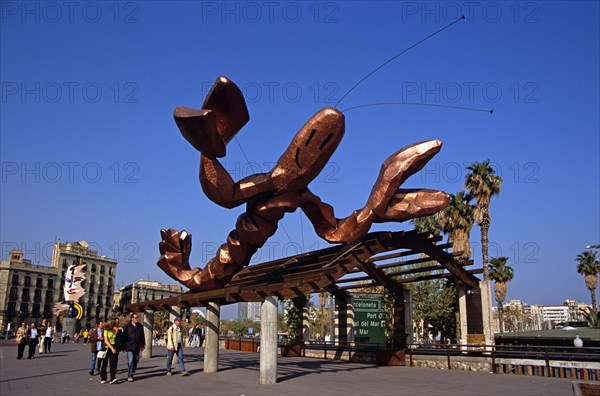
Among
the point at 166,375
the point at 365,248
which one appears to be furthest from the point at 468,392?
the point at 166,375

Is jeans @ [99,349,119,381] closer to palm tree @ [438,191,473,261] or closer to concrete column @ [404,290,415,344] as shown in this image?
concrete column @ [404,290,415,344]

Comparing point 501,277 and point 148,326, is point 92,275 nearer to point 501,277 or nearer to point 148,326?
point 501,277

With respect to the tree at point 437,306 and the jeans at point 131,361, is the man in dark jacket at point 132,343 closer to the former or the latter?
the jeans at point 131,361

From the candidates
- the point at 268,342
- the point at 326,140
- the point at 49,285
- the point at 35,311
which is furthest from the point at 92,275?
the point at 326,140

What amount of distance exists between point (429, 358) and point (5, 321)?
8948 cm

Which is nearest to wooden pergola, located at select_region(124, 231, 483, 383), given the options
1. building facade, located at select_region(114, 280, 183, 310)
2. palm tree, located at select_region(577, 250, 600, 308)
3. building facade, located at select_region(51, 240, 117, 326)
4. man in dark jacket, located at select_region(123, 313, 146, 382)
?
man in dark jacket, located at select_region(123, 313, 146, 382)

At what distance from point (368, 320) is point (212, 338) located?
1109 cm

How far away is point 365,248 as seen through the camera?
16062 millimetres

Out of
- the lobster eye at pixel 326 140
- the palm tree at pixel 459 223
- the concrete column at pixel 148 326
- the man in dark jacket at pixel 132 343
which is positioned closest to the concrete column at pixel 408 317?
the lobster eye at pixel 326 140

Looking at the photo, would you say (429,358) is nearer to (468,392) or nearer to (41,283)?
(468,392)

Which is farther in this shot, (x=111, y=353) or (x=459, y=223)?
(x=459, y=223)

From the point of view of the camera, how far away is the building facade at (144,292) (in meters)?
111

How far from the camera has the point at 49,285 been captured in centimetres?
9512

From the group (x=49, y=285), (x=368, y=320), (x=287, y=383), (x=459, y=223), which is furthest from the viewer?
(x=49, y=285)
